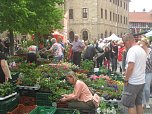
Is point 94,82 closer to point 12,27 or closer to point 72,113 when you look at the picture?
point 72,113

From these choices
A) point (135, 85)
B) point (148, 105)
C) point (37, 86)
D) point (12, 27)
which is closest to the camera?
point (135, 85)

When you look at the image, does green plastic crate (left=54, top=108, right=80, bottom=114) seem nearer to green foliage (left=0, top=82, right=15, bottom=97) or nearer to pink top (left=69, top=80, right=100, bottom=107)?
pink top (left=69, top=80, right=100, bottom=107)

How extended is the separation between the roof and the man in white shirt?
115499 millimetres

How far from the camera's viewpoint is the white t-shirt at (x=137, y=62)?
24.3 ft

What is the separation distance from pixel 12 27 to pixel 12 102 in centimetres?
855

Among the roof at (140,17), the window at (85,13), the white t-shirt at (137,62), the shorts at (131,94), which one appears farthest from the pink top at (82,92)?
the roof at (140,17)

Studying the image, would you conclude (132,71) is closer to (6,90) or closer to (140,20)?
(6,90)

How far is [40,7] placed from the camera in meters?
17.3

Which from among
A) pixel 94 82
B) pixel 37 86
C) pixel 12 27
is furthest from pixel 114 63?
pixel 37 86

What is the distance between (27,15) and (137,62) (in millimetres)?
8563

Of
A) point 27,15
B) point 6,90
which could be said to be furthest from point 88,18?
point 6,90

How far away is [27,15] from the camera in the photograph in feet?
50.1

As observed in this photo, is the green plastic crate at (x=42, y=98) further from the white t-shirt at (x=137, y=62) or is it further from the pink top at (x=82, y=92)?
the white t-shirt at (x=137, y=62)

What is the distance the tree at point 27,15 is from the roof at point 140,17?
342 ft
